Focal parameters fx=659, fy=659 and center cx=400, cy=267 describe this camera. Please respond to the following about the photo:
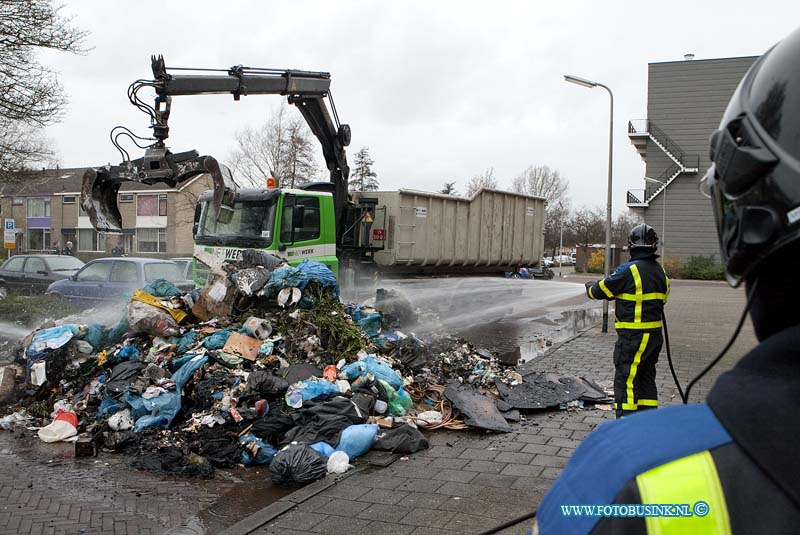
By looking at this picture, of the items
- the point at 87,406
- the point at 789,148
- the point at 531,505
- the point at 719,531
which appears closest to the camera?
the point at 719,531

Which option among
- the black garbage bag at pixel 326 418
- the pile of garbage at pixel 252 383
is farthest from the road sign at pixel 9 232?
the black garbage bag at pixel 326 418

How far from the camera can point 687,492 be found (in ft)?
2.61

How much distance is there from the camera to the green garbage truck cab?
10.6m

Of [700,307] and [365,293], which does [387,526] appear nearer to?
[365,293]

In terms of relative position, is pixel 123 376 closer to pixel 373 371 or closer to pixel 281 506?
pixel 373 371

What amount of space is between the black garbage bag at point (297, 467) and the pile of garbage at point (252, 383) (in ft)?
0.04

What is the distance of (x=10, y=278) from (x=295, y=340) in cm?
1337

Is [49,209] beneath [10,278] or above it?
above

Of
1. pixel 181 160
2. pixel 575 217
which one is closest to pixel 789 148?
pixel 181 160

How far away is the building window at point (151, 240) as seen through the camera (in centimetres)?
4862

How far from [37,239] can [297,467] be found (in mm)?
56352

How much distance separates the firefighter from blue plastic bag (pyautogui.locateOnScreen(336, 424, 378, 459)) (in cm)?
490

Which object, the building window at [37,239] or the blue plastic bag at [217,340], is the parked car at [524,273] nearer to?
the blue plastic bag at [217,340]

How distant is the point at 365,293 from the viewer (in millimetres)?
12906
